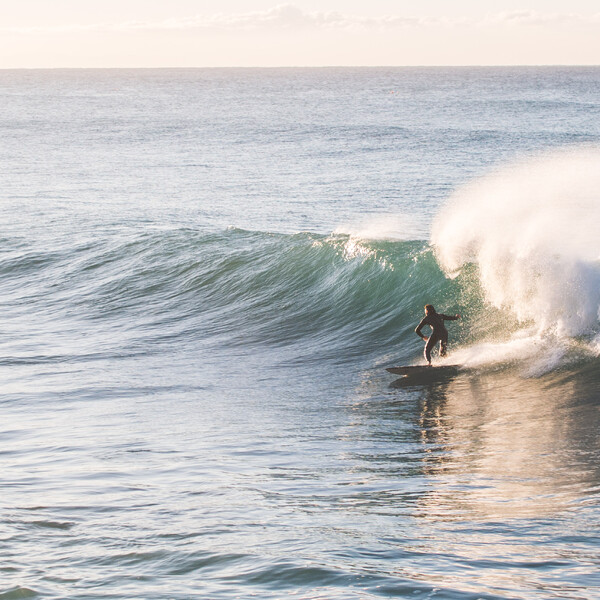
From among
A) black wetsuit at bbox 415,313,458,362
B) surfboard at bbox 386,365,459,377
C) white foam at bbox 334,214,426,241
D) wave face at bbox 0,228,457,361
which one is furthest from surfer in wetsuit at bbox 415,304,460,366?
white foam at bbox 334,214,426,241

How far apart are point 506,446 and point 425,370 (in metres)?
3.37

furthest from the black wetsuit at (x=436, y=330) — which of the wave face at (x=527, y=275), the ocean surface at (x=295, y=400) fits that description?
the wave face at (x=527, y=275)

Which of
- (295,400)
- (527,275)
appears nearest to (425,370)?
(295,400)

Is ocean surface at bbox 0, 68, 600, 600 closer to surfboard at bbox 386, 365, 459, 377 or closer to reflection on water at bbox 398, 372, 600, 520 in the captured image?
reflection on water at bbox 398, 372, 600, 520

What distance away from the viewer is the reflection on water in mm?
7934

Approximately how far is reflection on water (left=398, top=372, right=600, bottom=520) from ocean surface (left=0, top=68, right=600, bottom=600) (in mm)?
41

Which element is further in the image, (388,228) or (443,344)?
(388,228)

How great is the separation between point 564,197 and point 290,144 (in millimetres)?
29580

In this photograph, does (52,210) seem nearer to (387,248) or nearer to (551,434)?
(387,248)

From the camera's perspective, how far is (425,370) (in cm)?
1332

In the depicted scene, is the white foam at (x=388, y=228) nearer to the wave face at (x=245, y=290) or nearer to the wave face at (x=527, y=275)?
the wave face at (x=245, y=290)

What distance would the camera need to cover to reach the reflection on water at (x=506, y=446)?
7.93 m

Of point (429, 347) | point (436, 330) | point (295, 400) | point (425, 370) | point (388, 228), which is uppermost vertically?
point (388, 228)

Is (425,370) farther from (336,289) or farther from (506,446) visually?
(336,289)
